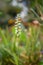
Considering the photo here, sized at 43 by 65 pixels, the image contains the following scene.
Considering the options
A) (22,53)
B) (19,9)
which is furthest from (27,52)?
(19,9)

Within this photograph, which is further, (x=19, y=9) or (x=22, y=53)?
(x=19, y=9)

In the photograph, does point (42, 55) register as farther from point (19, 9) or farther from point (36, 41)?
point (19, 9)

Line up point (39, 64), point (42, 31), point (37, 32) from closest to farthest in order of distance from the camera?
1. point (39, 64)
2. point (37, 32)
3. point (42, 31)

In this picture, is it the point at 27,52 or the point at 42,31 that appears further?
the point at 42,31

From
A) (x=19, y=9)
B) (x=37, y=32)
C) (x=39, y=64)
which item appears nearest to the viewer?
(x=39, y=64)

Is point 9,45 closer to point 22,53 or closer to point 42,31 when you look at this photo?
point 22,53

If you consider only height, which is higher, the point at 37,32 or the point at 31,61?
the point at 37,32

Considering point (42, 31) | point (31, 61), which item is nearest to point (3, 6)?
point (42, 31)

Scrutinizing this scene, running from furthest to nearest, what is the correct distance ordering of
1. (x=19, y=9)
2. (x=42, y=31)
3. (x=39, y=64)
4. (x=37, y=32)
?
(x=19, y=9), (x=42, y=31), (x=37, y=32), (x=39, y=64)

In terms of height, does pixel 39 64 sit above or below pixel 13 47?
below
